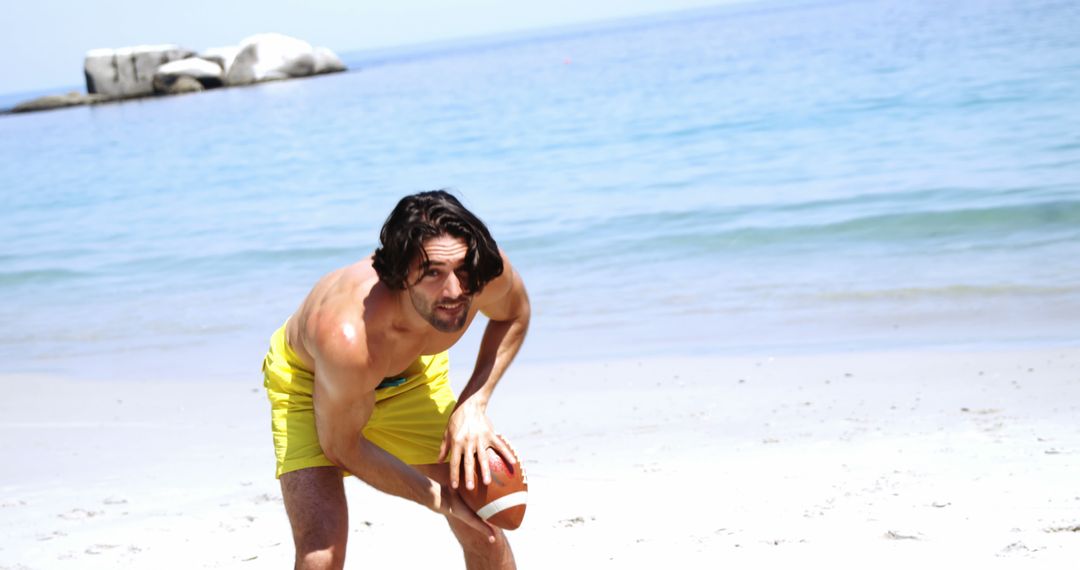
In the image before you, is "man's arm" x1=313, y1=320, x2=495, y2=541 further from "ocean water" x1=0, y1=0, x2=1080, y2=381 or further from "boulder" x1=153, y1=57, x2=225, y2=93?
"boulder" x1=153, y1=57, x2=225, y2=93

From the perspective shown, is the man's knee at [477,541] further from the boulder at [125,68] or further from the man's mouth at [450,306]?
the boulder at [125,68]

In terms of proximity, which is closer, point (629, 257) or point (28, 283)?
point (629, 257)

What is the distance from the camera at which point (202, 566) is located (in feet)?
15.1

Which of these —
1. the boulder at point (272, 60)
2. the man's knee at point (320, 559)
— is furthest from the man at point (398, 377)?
the boulder at point (272, 60)

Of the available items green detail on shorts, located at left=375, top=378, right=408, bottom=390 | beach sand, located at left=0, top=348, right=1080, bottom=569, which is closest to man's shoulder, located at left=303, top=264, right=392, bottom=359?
green detail on shorts, located at left=375, top=378, right=408, bottom=390

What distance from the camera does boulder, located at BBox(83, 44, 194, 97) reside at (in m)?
A: 62.6

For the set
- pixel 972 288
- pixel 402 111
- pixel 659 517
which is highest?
pixel 659 517

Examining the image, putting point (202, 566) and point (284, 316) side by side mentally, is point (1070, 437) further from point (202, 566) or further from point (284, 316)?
point (284, 316)

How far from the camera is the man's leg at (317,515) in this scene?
3.49 meters

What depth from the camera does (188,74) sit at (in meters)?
61.7

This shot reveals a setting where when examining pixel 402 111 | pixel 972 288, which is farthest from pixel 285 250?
pixel 402 111

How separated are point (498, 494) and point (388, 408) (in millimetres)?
548

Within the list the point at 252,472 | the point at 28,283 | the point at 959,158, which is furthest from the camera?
the point at 959,158

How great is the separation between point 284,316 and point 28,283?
5.21 metres
